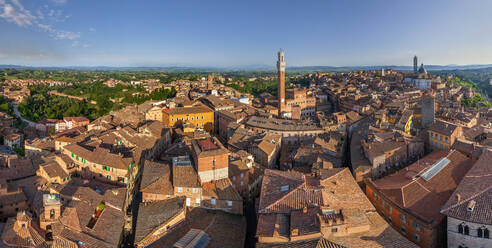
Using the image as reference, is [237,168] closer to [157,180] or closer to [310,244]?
[157,180]

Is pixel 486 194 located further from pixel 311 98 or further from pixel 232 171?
pixel 311 98

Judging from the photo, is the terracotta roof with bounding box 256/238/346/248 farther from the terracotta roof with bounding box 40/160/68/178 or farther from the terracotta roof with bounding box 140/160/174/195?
the terracotta roof with bounding box 40/160/68/178

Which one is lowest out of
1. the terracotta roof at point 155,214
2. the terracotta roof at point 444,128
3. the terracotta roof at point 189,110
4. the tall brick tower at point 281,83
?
the terracotta roof at point 155,214

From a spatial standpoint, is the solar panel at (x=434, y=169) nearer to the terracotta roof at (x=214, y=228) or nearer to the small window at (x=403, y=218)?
the small window at (x=403, y=218)

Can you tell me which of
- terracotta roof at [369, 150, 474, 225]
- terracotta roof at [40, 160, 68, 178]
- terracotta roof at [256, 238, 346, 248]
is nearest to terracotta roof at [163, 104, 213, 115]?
terracotta roof at [40, 160, 68, 178]

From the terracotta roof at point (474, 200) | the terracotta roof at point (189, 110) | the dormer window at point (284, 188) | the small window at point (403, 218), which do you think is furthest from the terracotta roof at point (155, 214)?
the terracotta roof at point (189, 110)

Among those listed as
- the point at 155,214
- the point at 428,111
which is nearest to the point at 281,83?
the point at 428,111

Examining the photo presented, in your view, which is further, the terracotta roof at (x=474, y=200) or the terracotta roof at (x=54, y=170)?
the terracotta roof at (x=54, y=170)
